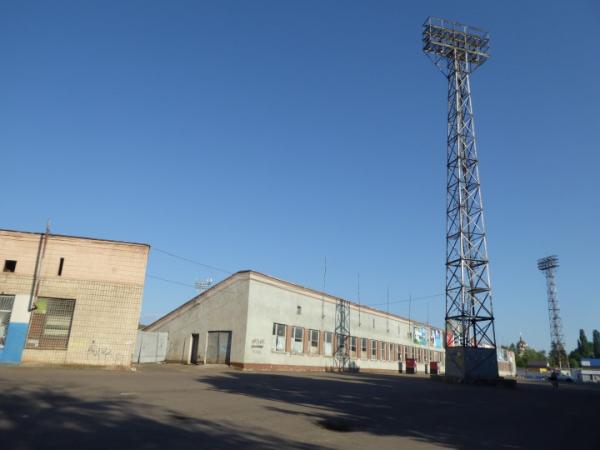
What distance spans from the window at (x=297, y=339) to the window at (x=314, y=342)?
156 cm

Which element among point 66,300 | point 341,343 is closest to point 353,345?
point 341,343

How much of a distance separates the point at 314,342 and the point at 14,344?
24.4 metres

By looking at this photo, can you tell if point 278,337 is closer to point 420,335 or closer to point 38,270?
point 38,270

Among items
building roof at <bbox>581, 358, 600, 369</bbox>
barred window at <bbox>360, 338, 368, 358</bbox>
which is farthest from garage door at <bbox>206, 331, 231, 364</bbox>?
building roof at <bbox>581, 358, 600, 369</bbox>

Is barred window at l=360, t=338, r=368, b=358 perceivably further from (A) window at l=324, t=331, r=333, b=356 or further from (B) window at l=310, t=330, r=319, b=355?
(B) window at l=310, t=330, r=319, b=355

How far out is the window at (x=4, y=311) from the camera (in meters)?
24.8

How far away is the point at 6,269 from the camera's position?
25844 mm

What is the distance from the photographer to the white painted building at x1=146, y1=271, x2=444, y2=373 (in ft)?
113

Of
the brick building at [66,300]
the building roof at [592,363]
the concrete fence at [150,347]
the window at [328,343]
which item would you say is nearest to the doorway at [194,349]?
the concrete fence at [150,347]

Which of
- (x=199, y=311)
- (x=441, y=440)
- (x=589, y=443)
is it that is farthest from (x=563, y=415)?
(x=199, y=311)

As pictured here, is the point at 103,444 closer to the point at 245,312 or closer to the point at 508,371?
the point at 245,312

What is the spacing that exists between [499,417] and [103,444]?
11438 mm

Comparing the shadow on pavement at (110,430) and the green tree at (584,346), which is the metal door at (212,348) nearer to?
the shadow on pavement at (110,430)

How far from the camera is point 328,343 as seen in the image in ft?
143
